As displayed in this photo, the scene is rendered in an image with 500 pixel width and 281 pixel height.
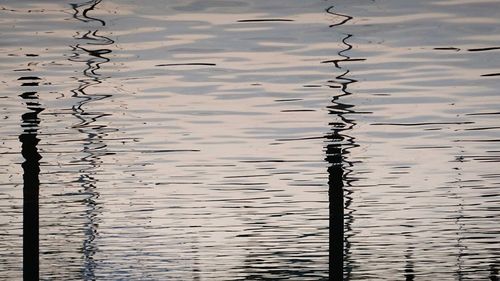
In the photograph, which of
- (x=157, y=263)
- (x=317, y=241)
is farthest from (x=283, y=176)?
(x=157, y=263)

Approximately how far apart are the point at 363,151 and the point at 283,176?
154cm

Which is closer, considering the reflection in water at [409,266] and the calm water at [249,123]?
the calm water at [249,123]

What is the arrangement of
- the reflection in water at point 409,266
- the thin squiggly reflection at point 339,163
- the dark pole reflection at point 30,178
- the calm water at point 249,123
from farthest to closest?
the reflection in water at point 409,266, the dark pole reflection at point 30,178, the thin squiggly reflection at point 339,163, the calm water at point 249,123

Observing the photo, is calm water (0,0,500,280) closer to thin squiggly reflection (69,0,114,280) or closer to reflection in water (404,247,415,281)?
thin squiggly reflection (69,0,114,280)

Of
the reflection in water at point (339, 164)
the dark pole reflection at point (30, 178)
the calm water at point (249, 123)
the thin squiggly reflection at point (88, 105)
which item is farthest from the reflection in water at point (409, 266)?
the dark pole reflection at point (30, 178)

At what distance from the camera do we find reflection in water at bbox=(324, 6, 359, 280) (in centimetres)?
726

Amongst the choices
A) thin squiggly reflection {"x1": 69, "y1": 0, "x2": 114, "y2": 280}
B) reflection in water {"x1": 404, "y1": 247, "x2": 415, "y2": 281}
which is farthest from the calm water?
reflection in water {"x1": 404, "y1": 247, "x2": 415, "y2": 281}

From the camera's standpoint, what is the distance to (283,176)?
1073 centimetres

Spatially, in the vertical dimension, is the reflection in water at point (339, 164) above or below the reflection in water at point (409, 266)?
above

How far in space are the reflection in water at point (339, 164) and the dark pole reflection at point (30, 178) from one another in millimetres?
2674

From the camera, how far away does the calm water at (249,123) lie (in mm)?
6066

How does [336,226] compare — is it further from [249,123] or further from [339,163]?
[249,123]

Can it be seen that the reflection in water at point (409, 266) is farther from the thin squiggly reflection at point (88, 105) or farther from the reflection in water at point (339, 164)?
the thin squiggly reflection at point (88, 105)

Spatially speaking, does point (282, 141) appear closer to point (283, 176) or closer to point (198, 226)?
point (283, 176)
